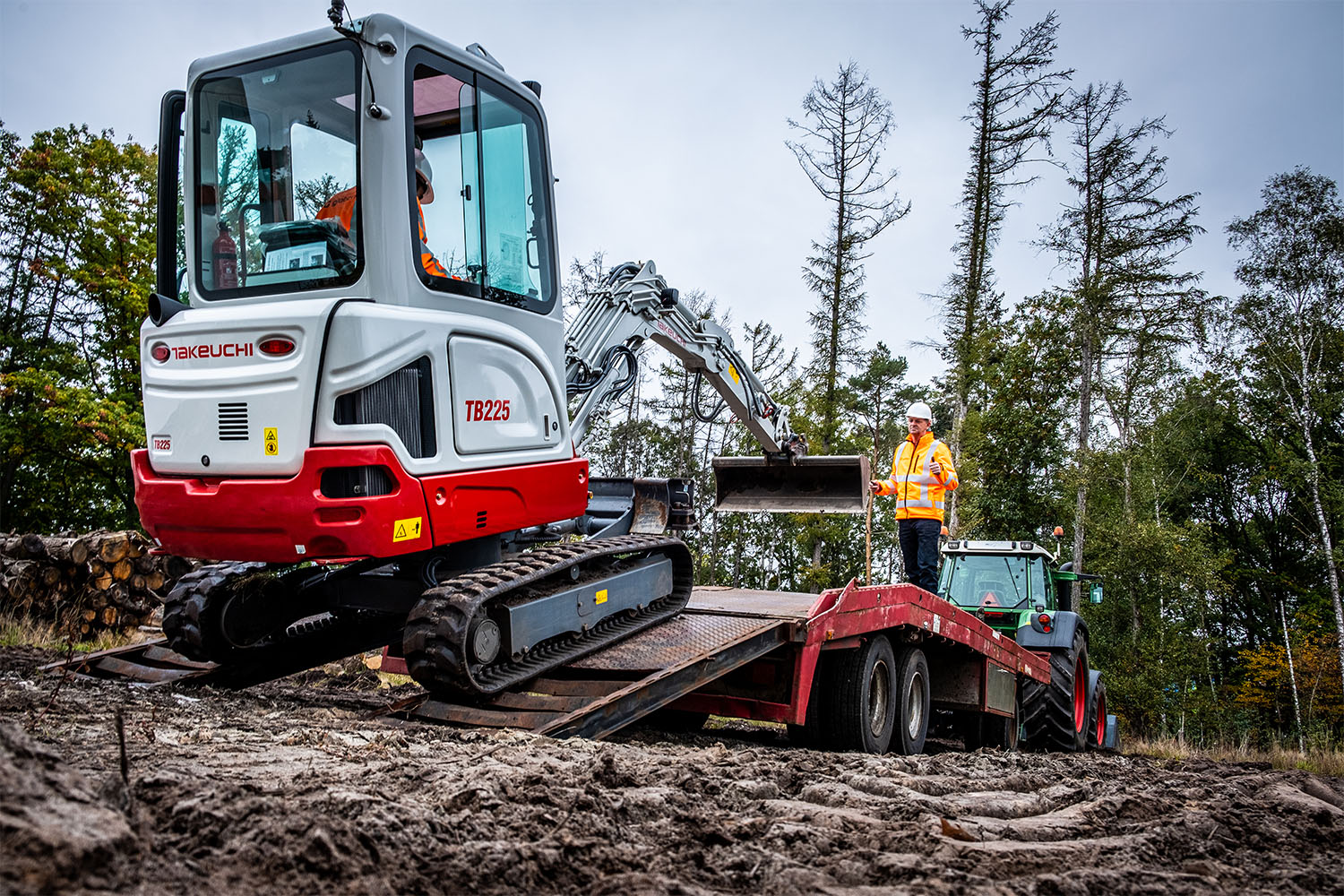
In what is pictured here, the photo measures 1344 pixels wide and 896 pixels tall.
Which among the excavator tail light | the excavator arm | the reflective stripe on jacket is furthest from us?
the excavator arm

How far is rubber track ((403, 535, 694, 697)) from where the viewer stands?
4.70m

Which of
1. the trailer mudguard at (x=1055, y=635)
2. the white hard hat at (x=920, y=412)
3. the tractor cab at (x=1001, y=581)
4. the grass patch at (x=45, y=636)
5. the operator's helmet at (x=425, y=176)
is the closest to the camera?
the operator's helmet at (x=425, y=176)

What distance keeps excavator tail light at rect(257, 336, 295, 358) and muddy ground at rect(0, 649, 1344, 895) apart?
5.74 ft

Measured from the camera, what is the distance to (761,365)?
93.7 ft

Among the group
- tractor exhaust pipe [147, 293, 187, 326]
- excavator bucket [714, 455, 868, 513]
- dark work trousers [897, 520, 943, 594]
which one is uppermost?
tractor exhaust pipe [147, 293, 187, 326]

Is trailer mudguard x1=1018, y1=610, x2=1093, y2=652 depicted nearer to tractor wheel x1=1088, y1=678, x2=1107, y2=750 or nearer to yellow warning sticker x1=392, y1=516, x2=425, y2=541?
tractor wheel x1=1088, y1=678, x2=1107, y2=750

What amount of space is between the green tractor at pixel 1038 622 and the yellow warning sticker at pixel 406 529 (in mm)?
7354

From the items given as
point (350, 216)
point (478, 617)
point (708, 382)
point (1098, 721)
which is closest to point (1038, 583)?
point (1098, 721)

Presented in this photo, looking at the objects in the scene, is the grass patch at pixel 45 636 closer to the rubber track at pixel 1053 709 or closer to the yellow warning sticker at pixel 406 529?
the yellow warning sticker at pixel 406 529

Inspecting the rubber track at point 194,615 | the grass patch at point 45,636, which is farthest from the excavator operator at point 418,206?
the grass patch at point 45,636

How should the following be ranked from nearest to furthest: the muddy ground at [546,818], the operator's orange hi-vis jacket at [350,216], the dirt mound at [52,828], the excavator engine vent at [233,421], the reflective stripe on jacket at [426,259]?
the dirt mound at [52,828] → the muddy ground at [546,818] → the excavator engine vent at [233,421] → the operator's orange hi-vis jacket at [350,216] → the reflective stripe on jacket at [426,259]

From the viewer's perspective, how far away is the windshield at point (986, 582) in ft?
38.3

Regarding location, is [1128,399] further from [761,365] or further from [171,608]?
[171,608]

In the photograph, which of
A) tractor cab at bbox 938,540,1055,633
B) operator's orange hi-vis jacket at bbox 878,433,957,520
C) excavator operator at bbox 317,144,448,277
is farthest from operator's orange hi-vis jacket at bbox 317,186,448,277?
tractor cab at bbox 938,540,1055,633
